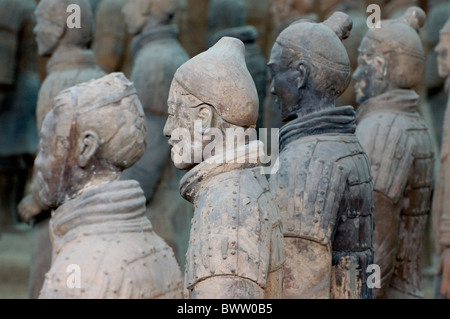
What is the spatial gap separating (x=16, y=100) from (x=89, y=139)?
5.37 meters

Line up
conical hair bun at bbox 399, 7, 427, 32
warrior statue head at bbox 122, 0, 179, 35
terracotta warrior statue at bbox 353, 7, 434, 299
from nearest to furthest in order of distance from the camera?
terracotta warrior statue at bbox 353, 7, 434, 299, conical hair bun at bbox 399, 7, 427, 32, warrior statue head at bbox 122, 0, 179, 35

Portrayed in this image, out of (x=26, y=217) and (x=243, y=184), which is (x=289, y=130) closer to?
(x=243, y=184)

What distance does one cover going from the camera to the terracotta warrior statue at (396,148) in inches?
283

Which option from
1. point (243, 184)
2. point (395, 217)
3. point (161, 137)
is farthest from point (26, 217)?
point (243, 184)

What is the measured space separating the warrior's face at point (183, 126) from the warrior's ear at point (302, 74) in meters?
1.06

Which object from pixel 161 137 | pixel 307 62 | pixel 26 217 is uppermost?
pixel 307 62

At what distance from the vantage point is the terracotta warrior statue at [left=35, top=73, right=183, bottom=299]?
4859 millimetres

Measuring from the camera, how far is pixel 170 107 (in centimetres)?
512

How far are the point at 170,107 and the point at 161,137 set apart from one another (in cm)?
361

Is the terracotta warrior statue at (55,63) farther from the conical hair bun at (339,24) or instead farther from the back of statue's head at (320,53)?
the back of statue's head at (320,53)

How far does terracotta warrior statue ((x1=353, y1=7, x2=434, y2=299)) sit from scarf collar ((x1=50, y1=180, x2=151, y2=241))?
2449 mm

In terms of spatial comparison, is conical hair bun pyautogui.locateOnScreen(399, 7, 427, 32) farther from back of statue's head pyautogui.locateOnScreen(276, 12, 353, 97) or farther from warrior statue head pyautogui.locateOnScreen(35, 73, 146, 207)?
warrior statue head pyautogui.locateOnScreen(35, 73, 146, 207)

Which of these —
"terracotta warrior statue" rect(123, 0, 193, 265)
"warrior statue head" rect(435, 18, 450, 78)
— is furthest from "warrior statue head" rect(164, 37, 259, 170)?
"terracotta warrior statue" rect(123, 0, 193, 265)

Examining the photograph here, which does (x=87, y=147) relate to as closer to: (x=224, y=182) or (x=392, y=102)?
(x=224, y=182)
